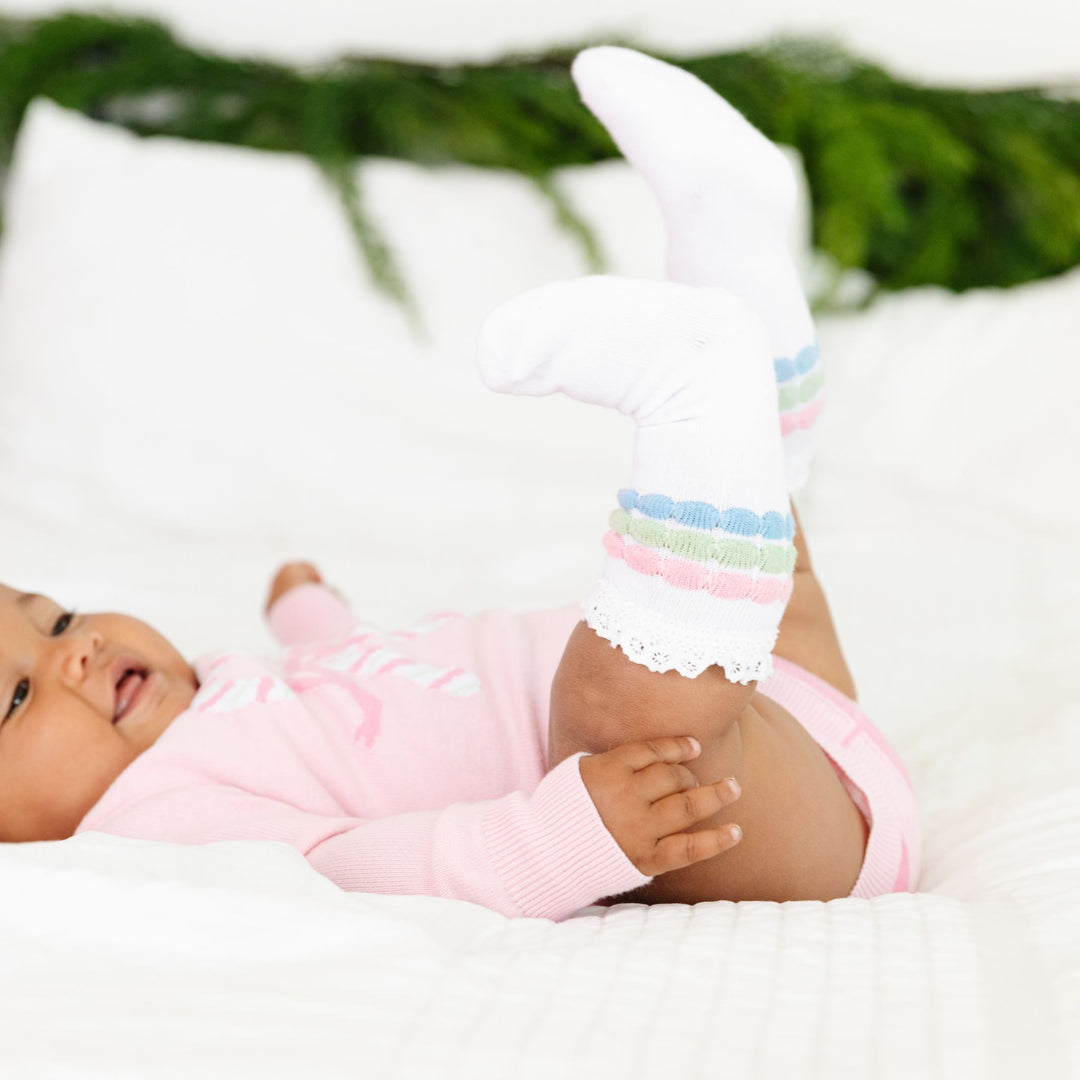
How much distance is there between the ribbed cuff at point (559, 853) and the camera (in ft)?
2.40

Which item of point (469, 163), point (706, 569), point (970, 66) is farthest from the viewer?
point (970, 66)

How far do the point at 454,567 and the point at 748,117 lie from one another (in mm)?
912

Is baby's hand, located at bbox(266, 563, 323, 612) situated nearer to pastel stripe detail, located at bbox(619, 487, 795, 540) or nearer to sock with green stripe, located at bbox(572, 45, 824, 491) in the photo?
sock with green stripe, located at bbox(572, 45, 824, 491)

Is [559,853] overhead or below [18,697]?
overhead

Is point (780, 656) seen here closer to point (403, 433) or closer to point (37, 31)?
point (403, 433)

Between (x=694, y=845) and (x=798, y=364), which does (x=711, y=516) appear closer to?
(x=694, y=845)

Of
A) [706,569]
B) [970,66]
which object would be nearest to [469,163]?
[970,66]

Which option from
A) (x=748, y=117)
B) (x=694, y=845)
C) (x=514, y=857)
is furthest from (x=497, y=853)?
(x=748, y=117)

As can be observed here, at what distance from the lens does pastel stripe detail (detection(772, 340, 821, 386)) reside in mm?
947

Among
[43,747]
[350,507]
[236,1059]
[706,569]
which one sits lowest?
[350,507]

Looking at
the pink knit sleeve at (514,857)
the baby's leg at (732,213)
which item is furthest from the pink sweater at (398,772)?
the baby's leg at (732,213)

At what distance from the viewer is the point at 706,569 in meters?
0.70

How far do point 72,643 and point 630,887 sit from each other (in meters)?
0.49

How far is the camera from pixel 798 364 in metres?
0.95
